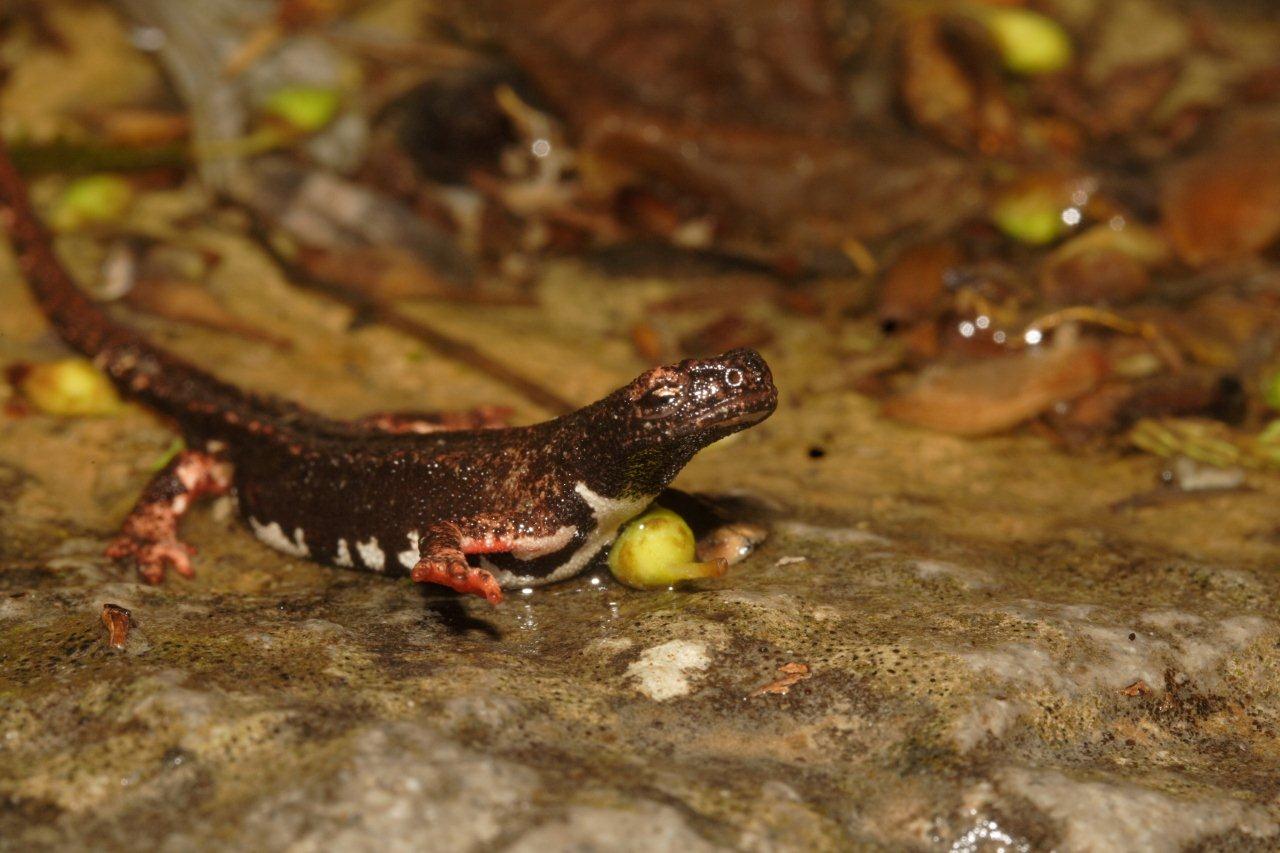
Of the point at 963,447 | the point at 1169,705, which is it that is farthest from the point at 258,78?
the point at 1169,705

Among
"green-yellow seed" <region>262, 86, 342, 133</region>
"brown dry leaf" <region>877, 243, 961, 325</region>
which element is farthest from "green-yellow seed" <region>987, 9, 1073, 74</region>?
"green-yellow seed" <region>262, 86, 342, 133</region>

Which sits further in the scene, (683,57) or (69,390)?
(683,57)

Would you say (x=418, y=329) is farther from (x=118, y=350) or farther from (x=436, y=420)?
(x=118, y=350)

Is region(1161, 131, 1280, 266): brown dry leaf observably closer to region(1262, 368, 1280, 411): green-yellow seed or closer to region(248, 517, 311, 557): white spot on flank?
region(1262, 368, 1280, 411): green-yellow seed

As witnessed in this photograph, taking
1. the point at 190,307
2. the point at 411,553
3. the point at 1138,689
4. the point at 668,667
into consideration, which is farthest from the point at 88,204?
the point at 1138,689

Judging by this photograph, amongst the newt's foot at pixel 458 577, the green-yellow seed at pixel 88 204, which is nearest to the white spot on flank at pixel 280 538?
the newt's foot at pixel 458 577

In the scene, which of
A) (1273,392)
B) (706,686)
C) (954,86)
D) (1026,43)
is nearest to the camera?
(706,686)

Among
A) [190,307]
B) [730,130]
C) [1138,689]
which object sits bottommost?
[1138,689]
